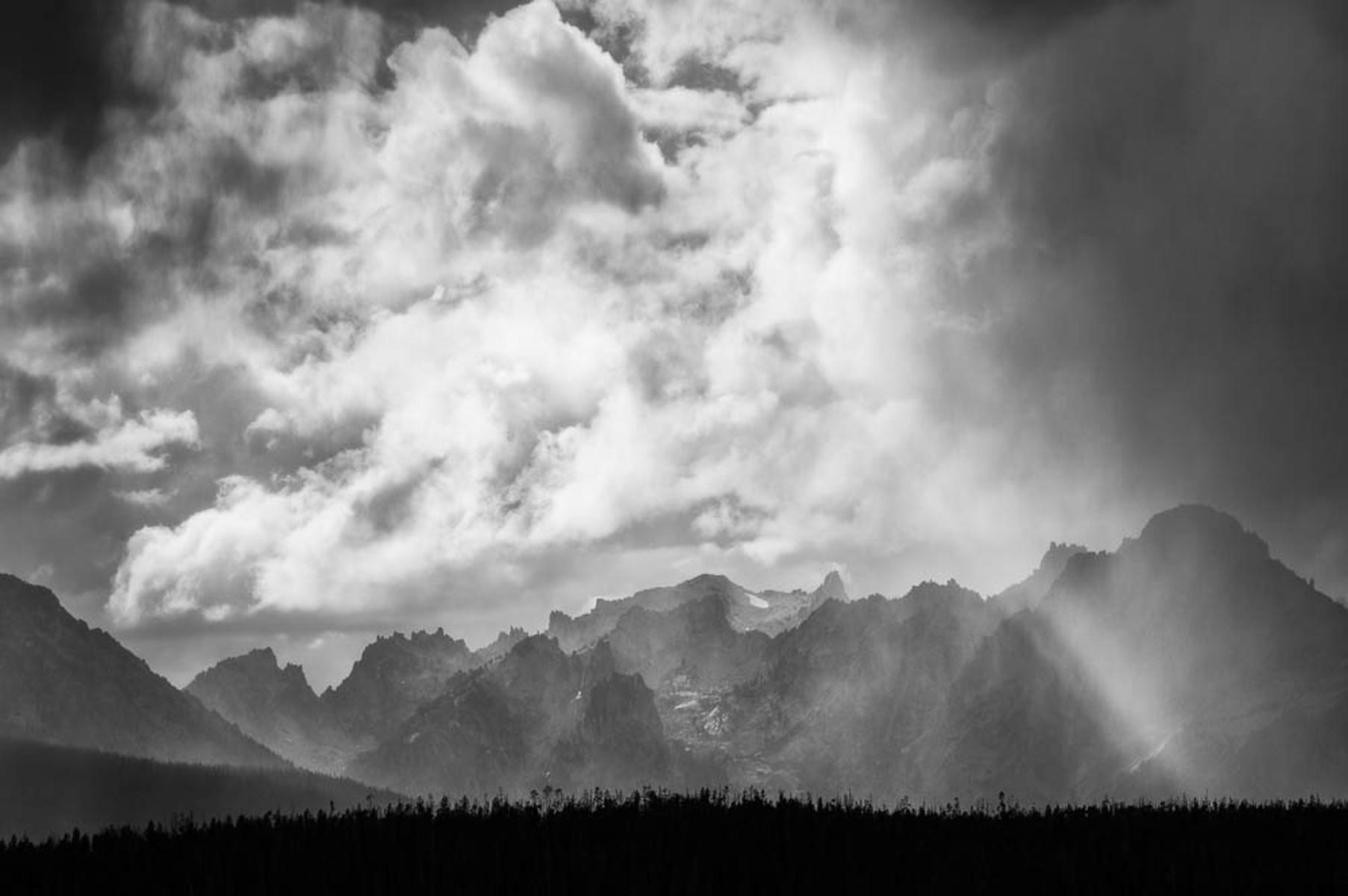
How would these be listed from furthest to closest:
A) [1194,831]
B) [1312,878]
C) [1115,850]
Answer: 1. [1194,831]
2. [1115,850]
3. [1312,878]

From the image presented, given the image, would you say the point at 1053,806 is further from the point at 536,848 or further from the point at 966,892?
the point at 536,848

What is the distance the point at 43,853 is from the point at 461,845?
9290 mm

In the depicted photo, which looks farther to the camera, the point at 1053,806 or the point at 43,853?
the point at 1053,806

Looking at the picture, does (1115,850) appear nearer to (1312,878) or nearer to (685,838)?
(1312,878)

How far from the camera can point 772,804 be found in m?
31.9

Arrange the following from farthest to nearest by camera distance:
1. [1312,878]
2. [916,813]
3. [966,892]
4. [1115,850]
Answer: [916,813] → [1115,850] → [1312,878] → [966,892]

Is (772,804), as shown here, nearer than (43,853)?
No

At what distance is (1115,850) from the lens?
25953 millimetres

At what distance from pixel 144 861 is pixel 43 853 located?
3756 mm

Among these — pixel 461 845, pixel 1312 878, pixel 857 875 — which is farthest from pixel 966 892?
pixel 461 845

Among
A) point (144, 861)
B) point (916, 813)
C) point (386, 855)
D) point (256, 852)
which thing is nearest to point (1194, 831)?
point (916, 813)

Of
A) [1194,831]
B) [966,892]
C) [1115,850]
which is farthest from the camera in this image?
[1194,831]

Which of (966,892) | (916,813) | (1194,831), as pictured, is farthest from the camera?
(916,813)

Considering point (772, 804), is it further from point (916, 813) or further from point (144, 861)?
point (144, 861)
